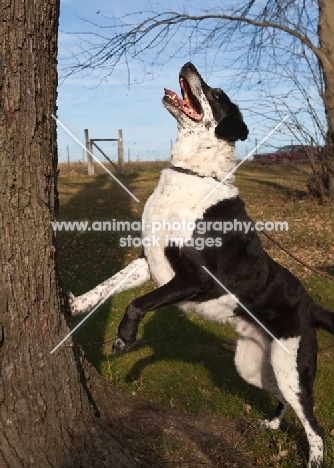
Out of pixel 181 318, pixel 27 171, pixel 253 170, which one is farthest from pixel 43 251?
pixel 253 170

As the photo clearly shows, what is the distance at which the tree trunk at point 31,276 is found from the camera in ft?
8.22

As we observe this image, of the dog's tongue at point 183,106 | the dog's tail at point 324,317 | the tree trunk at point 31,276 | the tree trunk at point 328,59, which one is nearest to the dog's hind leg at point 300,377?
the dog's tail at point 324,317

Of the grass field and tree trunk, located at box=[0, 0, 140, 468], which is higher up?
tree trunk, located at box=[0, 0, 140, 468]

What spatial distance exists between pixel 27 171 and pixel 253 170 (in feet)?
71.8

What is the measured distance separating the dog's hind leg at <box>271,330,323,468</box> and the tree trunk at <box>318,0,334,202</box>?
1087 centimetres

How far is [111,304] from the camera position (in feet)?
21.6

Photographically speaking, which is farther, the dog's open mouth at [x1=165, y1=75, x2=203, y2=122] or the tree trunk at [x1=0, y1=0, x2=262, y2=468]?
the dog's open mouth at [x1=165, y1=75, x2=203, y2=122]

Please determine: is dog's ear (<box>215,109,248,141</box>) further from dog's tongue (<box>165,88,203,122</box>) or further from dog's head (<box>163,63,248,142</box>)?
dog's tongue (<box>165,88,203,122</box>)

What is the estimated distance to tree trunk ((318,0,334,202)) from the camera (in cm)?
1314

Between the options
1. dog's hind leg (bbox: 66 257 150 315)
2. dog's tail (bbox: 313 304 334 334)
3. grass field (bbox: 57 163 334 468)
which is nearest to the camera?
dog's hind leg (bbox: 66 257 150 315)

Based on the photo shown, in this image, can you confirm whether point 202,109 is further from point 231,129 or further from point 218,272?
point 218,272

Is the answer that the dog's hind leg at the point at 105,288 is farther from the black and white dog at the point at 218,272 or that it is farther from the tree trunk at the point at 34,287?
the tree trunk at the point at 34,287

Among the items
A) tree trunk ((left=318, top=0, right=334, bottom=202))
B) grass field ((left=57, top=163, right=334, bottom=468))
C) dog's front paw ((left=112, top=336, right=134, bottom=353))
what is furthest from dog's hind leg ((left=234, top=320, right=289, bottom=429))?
tree trunk ((left=318, top=0, right=334, bottom=202))

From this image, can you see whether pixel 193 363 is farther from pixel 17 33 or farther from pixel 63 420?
pixel 17 33
